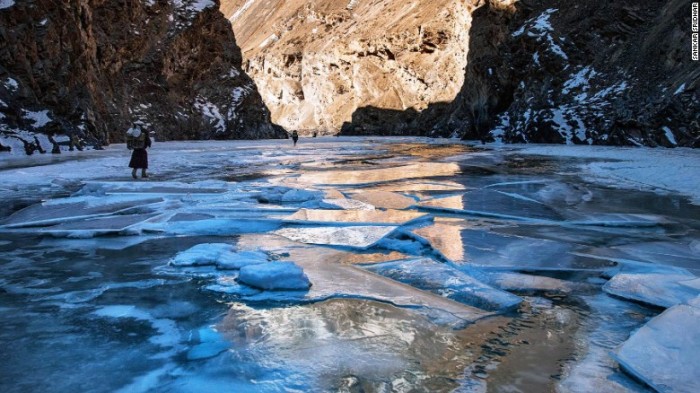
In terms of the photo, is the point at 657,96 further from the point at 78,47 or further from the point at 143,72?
the point at 143,72

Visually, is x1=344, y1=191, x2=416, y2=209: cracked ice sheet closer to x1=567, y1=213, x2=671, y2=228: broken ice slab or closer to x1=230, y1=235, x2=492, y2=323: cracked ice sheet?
x1=567, y1=213, x2=671, y2=228: broken ice slab

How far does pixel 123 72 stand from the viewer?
4353 cm

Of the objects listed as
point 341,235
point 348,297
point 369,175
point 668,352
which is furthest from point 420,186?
point 668,352

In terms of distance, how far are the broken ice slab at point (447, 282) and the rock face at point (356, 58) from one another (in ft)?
203

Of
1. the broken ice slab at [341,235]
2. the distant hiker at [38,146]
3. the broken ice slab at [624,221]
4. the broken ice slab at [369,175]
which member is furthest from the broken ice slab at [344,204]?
the distant hiker at [38,146]

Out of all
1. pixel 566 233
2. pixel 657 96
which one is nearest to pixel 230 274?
pixel 566 233

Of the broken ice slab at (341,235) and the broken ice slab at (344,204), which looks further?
the broken ice slab at (344,204)

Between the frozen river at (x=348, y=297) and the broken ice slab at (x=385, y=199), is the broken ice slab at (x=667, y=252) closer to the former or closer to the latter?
the frozen river at (x=348, y=297)

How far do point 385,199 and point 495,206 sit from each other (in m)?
1.80

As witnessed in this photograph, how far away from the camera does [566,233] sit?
6145 mm

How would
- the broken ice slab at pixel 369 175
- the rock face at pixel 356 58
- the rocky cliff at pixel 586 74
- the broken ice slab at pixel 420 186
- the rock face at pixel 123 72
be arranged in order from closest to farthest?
1. the broken ice slab at pixel 420 186
2. the broken ice slab at pixel 369 175
3. the rocky cliff at pixel 586 74
4. the rock face at pixel 123 72
5. the rock face at pixel 356 58

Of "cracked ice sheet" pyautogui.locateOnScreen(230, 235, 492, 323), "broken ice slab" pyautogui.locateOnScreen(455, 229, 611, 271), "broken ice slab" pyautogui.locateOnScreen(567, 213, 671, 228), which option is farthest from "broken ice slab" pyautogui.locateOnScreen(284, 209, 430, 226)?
"broken ice slab" pyautogui.locateOnScreen(567, 213, 671, 228)

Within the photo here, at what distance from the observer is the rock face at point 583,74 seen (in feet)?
79.0

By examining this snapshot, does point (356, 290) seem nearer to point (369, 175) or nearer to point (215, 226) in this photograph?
point (215, 226)
